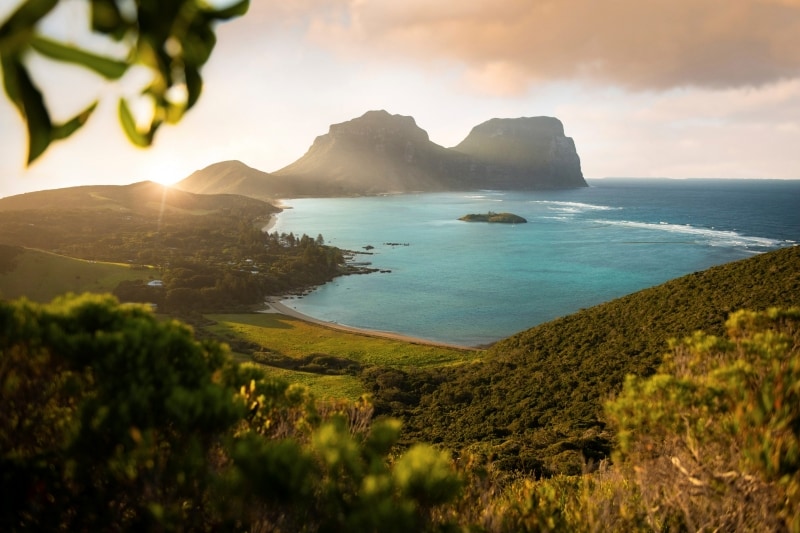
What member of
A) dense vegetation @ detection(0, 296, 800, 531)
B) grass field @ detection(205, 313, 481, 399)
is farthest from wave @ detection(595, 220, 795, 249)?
dense vegetation @ detection(0, 296, 800, 531)

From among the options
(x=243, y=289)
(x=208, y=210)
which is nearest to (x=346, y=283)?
(x=243, y=289)

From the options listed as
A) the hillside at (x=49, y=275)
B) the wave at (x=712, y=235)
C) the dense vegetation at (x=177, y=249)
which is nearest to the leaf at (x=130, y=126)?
the dense vegetation at (x=177, y=249)

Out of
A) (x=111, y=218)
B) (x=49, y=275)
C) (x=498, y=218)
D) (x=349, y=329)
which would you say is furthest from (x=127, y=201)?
(x=349, y=329)

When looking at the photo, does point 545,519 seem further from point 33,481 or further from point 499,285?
point 499,285

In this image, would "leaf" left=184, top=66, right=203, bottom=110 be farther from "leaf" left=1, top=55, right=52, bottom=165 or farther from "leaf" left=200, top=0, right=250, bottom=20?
"leaf" left=1, top=55, right=52, bottom=165

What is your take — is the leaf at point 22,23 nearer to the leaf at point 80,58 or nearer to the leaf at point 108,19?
the leaf at point 80,58

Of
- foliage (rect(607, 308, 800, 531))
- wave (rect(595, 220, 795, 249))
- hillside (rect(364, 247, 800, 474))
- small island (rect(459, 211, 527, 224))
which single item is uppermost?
small island (rect(459, 211, 527, 224))
